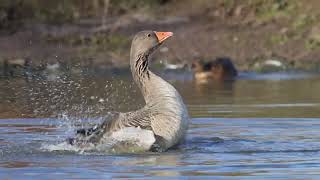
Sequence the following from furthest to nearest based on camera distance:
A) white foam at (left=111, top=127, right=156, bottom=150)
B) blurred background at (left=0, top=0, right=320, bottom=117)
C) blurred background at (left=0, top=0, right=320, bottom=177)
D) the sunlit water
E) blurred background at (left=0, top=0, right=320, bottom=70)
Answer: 1. blurred background at (left=0, top=0, right=320, bottom=70)
2. blurred background at (left=0, top=0, right=320, bottom=117)
3. white foam at (left=111, top=127, right=156, bottom=150)
4. blurred background at (left=0, top=0, right=320, bottom=177)
5. the sunlit water

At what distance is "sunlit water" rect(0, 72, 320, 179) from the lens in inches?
427

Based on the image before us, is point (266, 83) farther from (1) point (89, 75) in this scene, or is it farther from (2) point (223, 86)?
(1) point (89, 75)

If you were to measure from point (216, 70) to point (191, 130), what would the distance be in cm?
1080

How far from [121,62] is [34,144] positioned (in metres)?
14.0

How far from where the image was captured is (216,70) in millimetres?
25094

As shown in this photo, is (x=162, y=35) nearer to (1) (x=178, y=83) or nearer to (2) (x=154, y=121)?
(2) (x=154, y=121)

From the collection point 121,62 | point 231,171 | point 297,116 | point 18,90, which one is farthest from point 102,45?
point 231,171

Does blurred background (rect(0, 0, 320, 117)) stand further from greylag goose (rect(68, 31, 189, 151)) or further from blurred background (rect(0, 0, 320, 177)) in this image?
greylag goose (rect(68, 31, 189, 151))

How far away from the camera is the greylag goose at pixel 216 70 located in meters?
24.8

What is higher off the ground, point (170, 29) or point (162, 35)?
point (162, 35)

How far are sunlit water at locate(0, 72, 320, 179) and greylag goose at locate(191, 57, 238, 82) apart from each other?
124cm

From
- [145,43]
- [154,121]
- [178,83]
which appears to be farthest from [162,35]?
[178,83]

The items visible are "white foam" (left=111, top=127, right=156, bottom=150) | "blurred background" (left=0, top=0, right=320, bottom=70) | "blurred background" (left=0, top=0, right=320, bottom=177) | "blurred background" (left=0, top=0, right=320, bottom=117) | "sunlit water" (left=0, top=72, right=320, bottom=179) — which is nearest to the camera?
"sunlit water" (left=0, top=72, right=320, bottom=179)

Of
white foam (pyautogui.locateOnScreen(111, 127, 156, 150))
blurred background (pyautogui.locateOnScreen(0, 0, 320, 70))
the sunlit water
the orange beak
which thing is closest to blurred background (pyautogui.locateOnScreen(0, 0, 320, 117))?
blurred background (pyautogui.locateOnScreen(0, 0, 320, 70))
